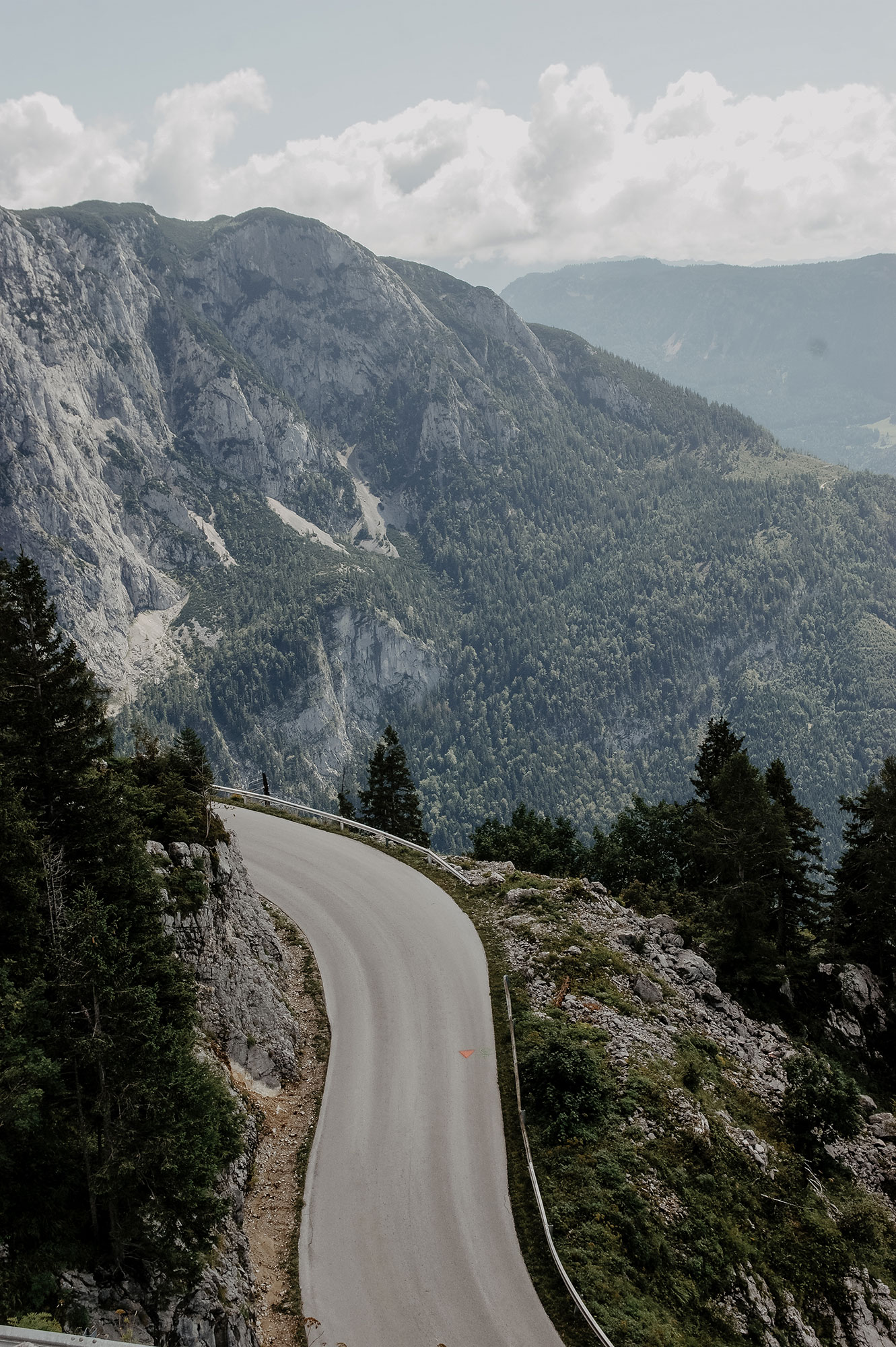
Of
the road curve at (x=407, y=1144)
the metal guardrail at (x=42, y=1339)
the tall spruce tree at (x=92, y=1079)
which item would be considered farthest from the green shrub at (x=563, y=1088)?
the metal guardrail at (x=42, y=1339)

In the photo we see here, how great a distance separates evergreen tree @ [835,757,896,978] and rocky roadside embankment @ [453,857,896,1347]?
1631 mm

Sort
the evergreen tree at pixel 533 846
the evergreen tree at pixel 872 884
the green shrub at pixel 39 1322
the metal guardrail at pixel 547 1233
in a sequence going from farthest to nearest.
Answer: the evergreen tree at pixel 533 846, the evergreen tree at pixel 872 884, the metal guardrail at pixel 547 1233, the green shrub at pixel 39 1322

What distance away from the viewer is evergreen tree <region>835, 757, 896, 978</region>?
3847 centimetres

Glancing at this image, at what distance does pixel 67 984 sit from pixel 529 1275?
45.2 feet

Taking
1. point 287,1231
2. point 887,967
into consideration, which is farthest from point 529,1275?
point 887,967

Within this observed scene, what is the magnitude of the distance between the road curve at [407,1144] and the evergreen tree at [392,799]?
27182 mm

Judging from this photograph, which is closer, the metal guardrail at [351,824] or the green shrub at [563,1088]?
the green shrub at [563,1088]

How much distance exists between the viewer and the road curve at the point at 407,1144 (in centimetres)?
1814

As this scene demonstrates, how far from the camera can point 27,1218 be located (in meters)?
13.7

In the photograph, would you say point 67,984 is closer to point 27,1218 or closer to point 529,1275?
point 27,1218

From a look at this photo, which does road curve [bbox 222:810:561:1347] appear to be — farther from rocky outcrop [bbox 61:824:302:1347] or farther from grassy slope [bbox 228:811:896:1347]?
rocky outcrop [bbox 61:824:302:1347]

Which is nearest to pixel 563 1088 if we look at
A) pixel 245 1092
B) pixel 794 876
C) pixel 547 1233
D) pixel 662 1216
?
pixel 662 1216

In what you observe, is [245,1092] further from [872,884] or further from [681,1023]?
[872,884]

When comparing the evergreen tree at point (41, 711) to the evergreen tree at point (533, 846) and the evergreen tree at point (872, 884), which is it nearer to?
the evergreen tree at point (533, 846)
